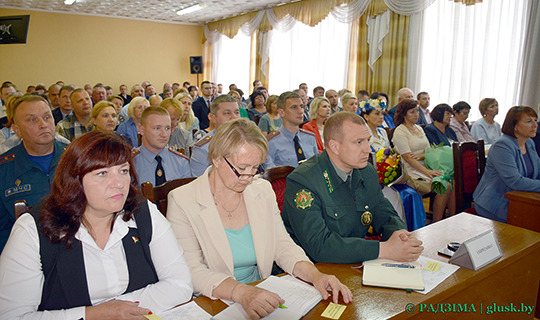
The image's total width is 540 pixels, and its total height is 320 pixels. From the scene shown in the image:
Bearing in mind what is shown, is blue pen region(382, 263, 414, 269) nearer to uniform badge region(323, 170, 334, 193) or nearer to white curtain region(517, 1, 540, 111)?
uniform badge region(323, 170, 334, 193)

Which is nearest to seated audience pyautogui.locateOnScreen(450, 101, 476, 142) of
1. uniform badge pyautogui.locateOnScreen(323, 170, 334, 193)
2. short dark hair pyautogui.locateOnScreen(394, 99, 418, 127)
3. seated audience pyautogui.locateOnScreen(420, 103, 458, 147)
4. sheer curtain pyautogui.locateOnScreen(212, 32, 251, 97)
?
seated audience pyautogui.locateOnScreen(420, 103, 458, 147)

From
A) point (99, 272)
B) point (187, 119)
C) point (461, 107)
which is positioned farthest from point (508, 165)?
point (187, 119)

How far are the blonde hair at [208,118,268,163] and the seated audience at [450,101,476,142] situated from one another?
431cm

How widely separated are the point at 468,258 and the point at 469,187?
2036 millimetres

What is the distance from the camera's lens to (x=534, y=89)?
5703 millimetres

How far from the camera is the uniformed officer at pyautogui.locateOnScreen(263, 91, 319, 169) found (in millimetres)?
3594

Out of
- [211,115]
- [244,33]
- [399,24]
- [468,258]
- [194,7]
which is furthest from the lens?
[244,33]

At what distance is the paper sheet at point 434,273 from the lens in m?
1.35

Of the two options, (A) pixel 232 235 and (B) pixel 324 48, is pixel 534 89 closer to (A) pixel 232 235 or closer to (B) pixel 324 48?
(B) pixel 324 48

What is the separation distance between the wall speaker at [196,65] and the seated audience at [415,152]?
9.81m

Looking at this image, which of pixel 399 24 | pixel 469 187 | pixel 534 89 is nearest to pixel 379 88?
pixel 399 24

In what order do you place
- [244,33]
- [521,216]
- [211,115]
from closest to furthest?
[521,216] < [211,115] < [244,33]

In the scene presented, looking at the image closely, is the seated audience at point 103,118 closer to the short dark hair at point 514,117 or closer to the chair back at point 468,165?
the chair back at point 468,165

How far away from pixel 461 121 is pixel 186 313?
4.97 m
